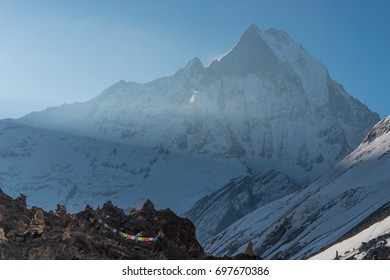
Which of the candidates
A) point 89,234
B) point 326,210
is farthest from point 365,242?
point 326,210

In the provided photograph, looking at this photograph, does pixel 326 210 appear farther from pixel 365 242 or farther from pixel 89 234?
pixel 89 234

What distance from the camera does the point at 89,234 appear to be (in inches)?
1211

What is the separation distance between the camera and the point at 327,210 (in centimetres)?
14912

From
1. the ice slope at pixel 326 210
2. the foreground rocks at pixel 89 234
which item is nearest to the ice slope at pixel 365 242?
the foreground rocks at pixel 89 234

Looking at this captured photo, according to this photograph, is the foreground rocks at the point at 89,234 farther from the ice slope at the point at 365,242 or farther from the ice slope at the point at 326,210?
the ice slope at the point at 326,210

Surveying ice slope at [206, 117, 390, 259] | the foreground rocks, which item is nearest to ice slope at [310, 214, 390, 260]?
the foreground rocks

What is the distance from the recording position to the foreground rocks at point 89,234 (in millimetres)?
26822

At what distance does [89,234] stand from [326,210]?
12467cm

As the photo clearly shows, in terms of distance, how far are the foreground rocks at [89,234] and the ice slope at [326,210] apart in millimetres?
69968

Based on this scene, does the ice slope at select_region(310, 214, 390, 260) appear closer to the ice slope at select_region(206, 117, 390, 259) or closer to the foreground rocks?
the foreground rocks
